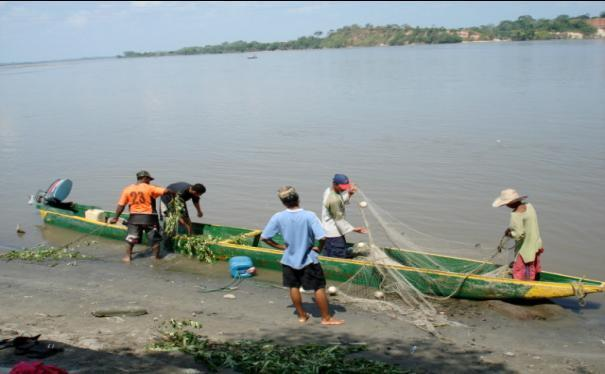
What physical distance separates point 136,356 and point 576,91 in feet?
88.3

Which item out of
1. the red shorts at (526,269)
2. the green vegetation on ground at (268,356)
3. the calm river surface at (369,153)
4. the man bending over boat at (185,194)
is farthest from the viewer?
the calm river surface at (369,153)

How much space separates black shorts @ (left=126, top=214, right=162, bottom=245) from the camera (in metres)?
9.38

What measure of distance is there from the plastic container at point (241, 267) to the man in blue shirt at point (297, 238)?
7.44ft

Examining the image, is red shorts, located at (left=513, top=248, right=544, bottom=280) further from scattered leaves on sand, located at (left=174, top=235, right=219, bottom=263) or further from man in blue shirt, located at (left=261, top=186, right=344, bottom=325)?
scattered leaves on sand, located at (left=174, top=235, right=219, bottom=263)

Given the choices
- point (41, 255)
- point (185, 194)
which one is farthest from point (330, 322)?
point (41, 255)

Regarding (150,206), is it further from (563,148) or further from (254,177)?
(563,148)

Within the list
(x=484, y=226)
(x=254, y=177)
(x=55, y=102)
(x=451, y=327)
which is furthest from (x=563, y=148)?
(x=55, y=102)

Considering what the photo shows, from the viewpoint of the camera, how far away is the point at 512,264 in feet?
25.3

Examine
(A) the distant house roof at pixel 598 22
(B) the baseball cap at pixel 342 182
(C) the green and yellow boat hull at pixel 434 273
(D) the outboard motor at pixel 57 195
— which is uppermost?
(A) the distant house roof at pixel 598 22

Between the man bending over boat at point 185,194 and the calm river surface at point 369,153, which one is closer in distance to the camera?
the man bending over boat at point 185,194

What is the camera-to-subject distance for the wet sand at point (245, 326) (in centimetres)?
586

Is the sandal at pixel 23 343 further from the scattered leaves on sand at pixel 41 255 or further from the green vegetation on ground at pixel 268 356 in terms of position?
the scattered leaves on sand at pixel 41 255

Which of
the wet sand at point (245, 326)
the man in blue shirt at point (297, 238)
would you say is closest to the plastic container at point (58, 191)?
the wet sand at point (245, 326)

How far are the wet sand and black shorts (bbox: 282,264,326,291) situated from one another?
1.86ft
